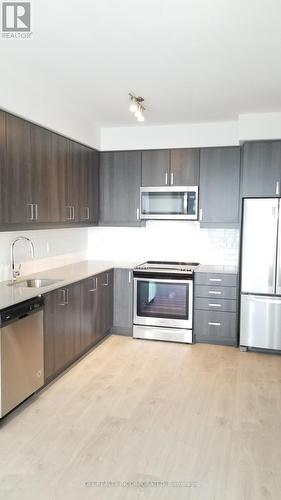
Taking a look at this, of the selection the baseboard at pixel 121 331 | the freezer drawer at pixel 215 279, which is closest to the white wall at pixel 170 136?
the freezer drawer at pixel 215 279

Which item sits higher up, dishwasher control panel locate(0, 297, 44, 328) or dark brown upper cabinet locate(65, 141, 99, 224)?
dark brown upper cabinet locate(65, 141, 99, 224)

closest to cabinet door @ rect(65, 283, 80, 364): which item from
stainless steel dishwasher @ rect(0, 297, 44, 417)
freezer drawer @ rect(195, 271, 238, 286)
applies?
stainless steel dishwasher @ rect(0, 297, 44, 417)

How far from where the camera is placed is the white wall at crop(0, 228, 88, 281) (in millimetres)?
3543

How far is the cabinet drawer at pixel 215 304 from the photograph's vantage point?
4.40 metres

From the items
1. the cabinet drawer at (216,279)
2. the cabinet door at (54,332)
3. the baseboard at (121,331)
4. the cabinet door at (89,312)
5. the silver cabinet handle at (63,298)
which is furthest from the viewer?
the baseboard at (121,331)

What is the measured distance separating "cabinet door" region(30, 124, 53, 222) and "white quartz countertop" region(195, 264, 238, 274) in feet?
6.22

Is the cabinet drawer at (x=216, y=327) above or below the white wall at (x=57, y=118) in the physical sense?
below

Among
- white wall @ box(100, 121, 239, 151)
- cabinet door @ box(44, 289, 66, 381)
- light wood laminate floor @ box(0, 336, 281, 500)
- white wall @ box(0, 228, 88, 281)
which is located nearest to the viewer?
light wood laminate floor @ box(0, 336, 281, 500)

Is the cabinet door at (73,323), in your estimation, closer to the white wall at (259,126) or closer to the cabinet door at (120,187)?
the cabinet door at (120,187)

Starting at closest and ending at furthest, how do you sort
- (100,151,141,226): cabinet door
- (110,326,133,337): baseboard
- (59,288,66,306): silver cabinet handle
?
(59,288,66,306): silver cabinet handle < (110,326,133,337): baseboard < (100,151,141,226): cabinet door

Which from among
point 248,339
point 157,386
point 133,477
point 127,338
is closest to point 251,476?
point 133,477

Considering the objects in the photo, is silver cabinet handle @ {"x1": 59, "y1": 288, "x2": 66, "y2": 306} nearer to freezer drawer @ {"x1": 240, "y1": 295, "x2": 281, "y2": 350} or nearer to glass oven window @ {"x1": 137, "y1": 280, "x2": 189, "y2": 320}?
glass oven window @ {"x1": 137, "y1": 280, "x2": 189, "y2": 320}

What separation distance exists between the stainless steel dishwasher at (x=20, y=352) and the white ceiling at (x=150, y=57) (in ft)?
5.48
